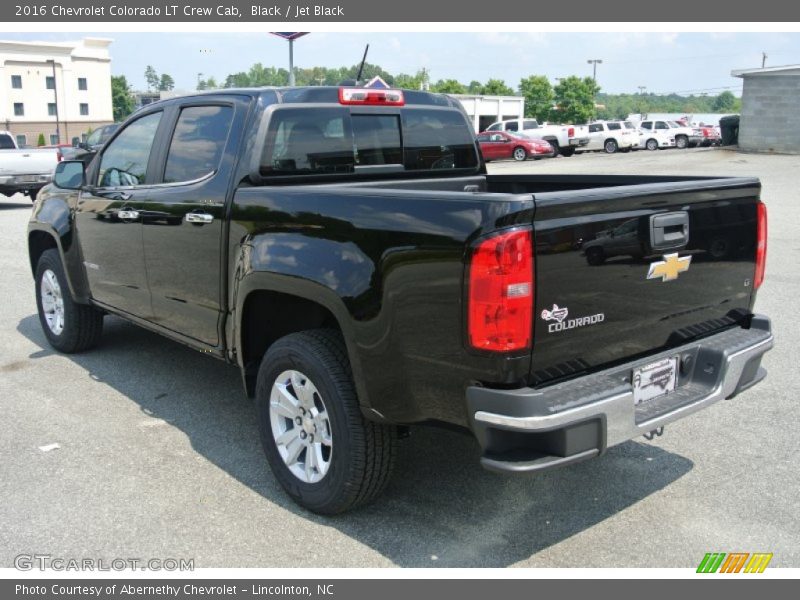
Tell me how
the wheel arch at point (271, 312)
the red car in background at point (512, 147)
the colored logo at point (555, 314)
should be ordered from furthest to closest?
the red car in background at point (512, 147) → the wheel arch at point (271, 312) → the colored logo at point (555, 314)

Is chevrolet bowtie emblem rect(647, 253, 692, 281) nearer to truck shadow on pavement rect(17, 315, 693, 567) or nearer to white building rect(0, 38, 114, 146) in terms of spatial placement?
truck shadow on pavement rect(17, 315, 693, 567)

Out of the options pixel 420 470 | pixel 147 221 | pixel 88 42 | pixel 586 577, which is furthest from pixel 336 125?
pixel 88 42

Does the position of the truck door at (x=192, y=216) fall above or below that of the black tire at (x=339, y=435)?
above

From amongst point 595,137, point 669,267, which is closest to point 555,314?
point 669,267

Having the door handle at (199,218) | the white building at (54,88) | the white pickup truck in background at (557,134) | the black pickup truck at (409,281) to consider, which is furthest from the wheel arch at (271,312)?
the white building at (54,88)

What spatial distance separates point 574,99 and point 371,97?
4711 inches

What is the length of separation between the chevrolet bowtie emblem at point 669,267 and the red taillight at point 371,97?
211 cm

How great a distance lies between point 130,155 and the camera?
527cm

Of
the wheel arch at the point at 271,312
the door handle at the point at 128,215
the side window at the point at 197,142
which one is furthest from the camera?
the door handle at the point at 128,215

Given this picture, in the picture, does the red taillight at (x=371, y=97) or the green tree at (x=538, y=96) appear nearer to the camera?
the red taillight at (x=371, y=97)

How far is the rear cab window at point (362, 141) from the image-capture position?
428 cm

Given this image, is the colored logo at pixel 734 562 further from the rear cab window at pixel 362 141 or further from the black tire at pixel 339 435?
the rear cab window at pixel 362 141

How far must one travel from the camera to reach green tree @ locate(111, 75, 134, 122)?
116438mm

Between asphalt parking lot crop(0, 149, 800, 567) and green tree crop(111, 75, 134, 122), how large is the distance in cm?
11902
